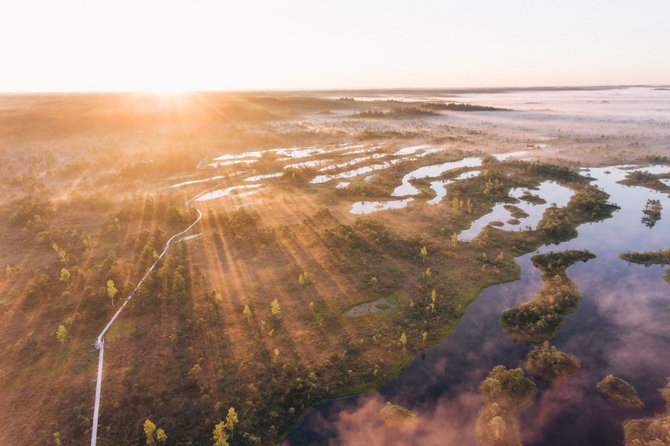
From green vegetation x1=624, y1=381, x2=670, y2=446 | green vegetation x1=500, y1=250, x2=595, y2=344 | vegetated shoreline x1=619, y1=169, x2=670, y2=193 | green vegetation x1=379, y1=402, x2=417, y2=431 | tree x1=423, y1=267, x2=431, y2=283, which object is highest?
vegetated shoreline x1=619, y1=169, x2=670, y2=193

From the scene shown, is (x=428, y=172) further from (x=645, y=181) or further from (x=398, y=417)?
(x=398, y=417)

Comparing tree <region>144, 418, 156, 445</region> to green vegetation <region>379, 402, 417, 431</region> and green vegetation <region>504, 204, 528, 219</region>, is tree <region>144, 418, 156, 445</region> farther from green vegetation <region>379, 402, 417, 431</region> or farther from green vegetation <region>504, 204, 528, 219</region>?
green vegetation <region>504, 204, 528, 219</region>

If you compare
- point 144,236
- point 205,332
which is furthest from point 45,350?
point 144,236

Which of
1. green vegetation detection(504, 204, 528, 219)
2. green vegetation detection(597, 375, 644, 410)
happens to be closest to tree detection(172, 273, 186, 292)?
green vegetation detection(597, 375, 644, 410)

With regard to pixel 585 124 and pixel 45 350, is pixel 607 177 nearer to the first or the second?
pixel 585 124

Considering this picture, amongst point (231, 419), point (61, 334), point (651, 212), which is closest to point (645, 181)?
point (651, 212)
